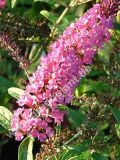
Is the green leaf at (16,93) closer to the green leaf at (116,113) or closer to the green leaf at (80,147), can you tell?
the green leaf at (80,147)

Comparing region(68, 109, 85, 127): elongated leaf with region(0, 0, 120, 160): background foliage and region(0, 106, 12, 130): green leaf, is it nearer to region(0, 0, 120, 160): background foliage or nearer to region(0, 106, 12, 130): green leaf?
region(0, 0, 120, 160): background foliage

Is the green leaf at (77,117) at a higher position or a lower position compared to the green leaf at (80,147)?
higher

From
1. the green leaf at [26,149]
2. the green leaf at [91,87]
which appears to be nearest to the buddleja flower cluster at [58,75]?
the green leaf at [26,149]

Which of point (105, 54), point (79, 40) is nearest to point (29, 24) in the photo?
point (105, 54)

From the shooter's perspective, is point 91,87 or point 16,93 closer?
point 16,93

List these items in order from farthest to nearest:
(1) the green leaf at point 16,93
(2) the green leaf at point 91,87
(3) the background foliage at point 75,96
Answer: (2) the green leaf at point 91,87 < (1) the green leaf at point 16,93 < (3) the background foliage at point 75,96

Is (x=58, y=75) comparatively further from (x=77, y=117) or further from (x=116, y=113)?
(x=77, y=117)

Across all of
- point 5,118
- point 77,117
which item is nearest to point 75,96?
point 77,117
